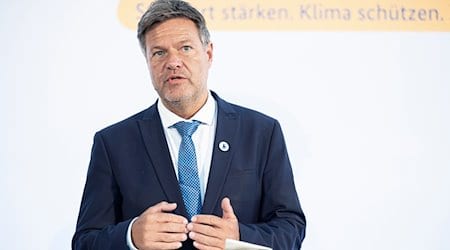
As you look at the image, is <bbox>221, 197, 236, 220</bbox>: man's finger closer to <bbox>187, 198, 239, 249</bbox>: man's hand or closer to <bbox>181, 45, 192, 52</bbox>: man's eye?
<bbox>187, 198, 239, 249</bbox>: man's hand

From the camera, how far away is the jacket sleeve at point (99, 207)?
58.3 inches

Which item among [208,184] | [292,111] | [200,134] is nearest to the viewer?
[208,184]

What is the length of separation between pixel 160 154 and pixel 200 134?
132 millimetres

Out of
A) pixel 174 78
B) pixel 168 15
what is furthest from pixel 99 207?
pixel 168 15

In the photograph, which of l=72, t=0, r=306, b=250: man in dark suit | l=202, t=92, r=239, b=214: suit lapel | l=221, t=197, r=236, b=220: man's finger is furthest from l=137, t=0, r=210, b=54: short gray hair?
l=221, t=197, r=236, b=220: man's finger

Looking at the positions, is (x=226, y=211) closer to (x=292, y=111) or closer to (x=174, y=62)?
(x=174, y=62)

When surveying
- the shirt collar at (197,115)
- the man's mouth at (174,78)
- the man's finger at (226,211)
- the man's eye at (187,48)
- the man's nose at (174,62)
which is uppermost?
the man's eye at (187,48)

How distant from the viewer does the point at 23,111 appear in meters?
2.03

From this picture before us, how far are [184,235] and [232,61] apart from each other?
2.93 ft

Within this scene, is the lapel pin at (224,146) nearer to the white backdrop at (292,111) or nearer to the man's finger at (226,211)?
the man's finger at (226,211)

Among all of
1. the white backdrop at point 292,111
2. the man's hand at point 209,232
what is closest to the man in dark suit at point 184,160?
the man's hand at point 209,232

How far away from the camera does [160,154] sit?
5.18 feet

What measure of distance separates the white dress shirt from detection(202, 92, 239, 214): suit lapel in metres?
0.03

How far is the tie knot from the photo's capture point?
1.61 meters
